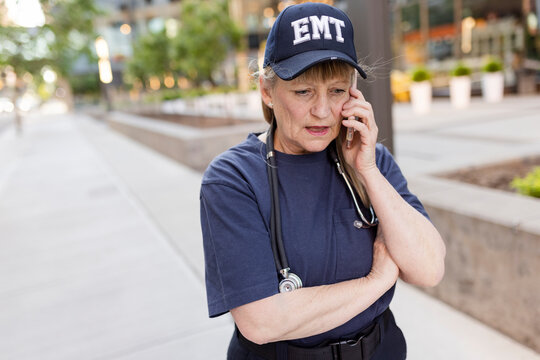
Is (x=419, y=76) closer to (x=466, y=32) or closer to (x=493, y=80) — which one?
(x=493, y=80)

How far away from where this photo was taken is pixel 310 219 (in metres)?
1.44

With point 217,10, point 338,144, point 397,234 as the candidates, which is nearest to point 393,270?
point 397,234

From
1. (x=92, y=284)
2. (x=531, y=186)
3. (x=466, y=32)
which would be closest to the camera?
(x=531, y=186)

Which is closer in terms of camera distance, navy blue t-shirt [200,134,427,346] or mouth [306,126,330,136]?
navy blue t-shirt [200,134,427,346]

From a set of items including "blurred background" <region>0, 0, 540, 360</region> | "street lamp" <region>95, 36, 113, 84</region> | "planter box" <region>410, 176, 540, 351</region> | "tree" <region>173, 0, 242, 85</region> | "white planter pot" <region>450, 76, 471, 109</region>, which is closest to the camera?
"planter box" <region>410, 176, 540, 351</region>

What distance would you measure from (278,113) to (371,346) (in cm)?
83

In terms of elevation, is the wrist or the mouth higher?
the mouth

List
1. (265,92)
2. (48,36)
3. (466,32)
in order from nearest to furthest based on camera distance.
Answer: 1. (265,92)
2. (466,32)
3. (48,36)

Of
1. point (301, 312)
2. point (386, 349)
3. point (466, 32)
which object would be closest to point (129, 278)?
point (386, 349)

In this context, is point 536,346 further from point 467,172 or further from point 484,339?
point 467,172

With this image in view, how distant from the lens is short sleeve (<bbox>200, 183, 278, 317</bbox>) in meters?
1.32

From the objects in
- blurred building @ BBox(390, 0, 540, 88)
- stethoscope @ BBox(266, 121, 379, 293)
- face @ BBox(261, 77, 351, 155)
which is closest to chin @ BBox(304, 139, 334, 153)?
face @ BBox(261, 77, 351, 155)

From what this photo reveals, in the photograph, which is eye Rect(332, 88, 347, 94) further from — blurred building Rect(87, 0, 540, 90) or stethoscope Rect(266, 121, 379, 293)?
blurred building Rect(87, 0, 540, 90)

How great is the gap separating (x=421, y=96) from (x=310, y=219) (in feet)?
46.7
